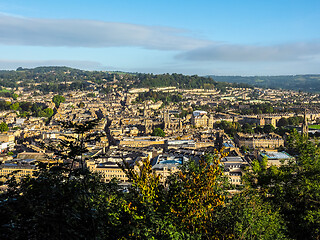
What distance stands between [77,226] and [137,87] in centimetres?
8365

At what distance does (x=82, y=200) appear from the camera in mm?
4668

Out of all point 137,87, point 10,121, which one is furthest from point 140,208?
point 137,87

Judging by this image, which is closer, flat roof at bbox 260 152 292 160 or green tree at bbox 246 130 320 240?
green tree at bbox 246 130 320 240

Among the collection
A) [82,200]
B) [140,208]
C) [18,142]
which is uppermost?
[82,200]

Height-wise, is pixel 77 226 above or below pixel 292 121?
above

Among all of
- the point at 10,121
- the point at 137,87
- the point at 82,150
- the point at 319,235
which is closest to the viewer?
the point at 82,150

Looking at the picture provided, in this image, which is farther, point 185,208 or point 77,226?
point 185,208

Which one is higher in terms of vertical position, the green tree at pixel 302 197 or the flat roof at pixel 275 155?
the green tree at pixel 302 197

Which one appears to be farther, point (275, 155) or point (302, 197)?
point (275, 155)

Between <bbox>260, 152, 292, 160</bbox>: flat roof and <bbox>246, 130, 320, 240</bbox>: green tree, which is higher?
<bbox>246, 130, 320, 240</bbox>: green tree

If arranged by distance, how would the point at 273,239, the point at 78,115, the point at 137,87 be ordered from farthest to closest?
the point at 137,87 < the point at 78,115 < the point at 273,239

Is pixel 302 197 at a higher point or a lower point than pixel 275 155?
higher

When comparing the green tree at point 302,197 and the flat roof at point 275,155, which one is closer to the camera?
the green tree at point 302,197

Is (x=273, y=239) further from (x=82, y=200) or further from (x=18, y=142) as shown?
(x=18, y=142)
